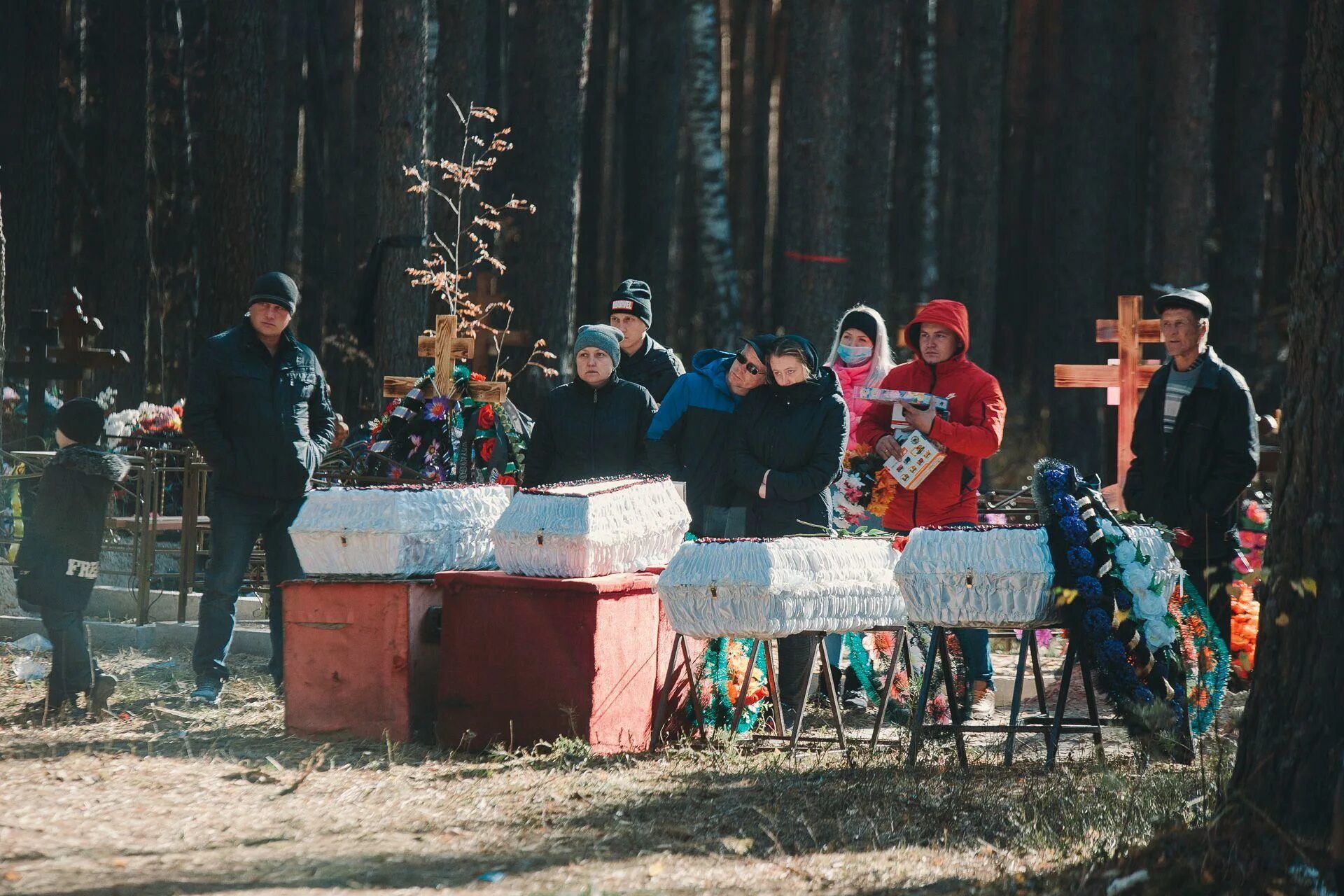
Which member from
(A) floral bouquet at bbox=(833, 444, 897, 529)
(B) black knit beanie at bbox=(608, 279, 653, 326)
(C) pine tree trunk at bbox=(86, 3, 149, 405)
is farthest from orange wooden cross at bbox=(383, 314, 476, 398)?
(C) pine tree trunk at bbox=(86, 3, 149, 405)

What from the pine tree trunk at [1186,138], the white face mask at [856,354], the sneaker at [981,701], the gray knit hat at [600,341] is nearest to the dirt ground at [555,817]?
the sneaker at [981,701]

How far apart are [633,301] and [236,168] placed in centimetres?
641

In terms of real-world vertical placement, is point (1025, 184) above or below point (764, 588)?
above

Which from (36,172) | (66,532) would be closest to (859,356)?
(66,532)

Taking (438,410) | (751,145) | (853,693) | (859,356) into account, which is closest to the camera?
(853,693)

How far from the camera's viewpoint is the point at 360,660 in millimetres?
6746

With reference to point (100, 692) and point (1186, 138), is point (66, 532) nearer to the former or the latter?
point (100, 692)

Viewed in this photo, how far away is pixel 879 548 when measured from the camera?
6551 mm

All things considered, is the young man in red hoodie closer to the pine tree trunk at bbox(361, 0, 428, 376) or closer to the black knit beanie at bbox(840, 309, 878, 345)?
A: the black knit beanie at bbox(840, 309, 878, 345)

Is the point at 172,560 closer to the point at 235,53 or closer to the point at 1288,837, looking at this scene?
the point at 235,53

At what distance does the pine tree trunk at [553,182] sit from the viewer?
49.9ft

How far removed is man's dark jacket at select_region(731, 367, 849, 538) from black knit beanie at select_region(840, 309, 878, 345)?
102cm

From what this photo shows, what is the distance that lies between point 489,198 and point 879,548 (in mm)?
14252

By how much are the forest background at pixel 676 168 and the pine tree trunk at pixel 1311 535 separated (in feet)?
26.2
